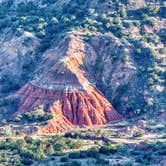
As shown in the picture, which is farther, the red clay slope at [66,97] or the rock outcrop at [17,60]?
the rock outcrop at [17,60]

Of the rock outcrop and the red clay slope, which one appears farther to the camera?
the rock outcrop

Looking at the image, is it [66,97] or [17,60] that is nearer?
[66,97]

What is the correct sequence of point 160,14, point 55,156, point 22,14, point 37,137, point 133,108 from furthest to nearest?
point 22,14 < point 160,14 < point 133,108 < point 37,137 < point 55,156

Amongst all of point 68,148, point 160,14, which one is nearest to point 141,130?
point 68,148

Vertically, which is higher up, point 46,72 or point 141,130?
point 46,72

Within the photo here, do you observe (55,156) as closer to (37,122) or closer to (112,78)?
(37,122)

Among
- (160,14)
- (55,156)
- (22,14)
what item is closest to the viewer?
(55,156)

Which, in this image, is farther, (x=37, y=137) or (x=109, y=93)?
(x=109, y=93)

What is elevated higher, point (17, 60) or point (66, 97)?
point (17, 60)
